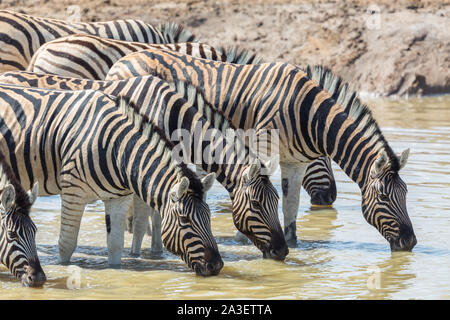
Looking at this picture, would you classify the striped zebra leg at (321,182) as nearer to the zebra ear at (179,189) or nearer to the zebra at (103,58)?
the zebra at (103,58)

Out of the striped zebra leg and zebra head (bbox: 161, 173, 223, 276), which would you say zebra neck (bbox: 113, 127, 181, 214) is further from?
the striped zebra leg

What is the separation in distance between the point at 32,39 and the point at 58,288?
582 centimetres

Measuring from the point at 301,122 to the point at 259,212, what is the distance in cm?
143

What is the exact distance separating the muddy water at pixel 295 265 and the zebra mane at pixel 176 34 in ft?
7.94

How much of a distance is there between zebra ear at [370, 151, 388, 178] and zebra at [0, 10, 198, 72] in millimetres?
4953

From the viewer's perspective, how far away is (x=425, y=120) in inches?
735

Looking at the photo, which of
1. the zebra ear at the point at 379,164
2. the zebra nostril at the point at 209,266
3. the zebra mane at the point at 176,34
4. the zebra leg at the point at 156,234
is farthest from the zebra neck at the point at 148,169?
the zebra mane at the point at 176,34

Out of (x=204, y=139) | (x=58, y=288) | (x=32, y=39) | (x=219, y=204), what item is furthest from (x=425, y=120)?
(x=58, y=288)

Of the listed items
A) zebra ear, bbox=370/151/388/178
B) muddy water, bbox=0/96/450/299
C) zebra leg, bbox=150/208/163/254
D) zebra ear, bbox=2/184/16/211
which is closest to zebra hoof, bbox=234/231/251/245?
muddy water, bbox=0/96/450/299

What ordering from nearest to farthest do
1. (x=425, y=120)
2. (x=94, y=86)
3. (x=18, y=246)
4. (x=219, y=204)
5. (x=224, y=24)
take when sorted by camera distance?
(x=18, y=246)
(x=94, y=86)
(x=219, y=204)
(x=425, y=120)
(x=224, y=24)

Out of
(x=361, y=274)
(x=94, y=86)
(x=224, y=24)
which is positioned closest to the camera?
(x=361, y=274)

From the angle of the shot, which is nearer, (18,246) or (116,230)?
(18,246)

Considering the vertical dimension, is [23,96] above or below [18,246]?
above

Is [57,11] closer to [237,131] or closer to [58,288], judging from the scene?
[237,131]
